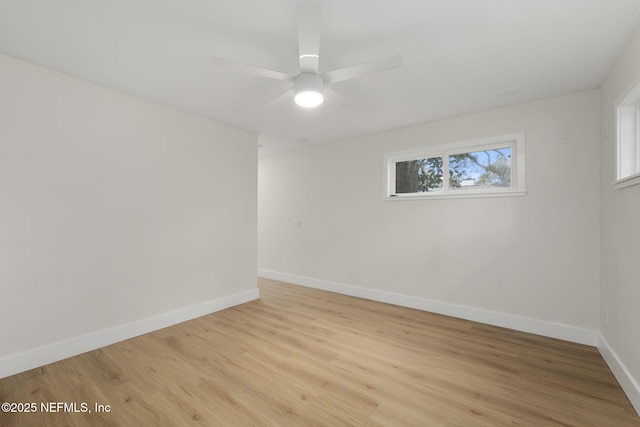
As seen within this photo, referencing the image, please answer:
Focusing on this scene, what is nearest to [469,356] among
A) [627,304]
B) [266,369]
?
[627,304]

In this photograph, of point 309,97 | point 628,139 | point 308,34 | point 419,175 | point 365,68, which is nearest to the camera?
point 308,34

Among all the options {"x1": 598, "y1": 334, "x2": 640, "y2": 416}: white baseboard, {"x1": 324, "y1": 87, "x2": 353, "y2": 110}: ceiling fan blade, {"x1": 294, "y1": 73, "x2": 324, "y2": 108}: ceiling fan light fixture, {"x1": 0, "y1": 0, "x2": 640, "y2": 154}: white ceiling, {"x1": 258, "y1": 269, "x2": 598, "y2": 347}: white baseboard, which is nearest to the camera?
{"x1": 0, "y1": 0, "x2": 640, "y2": 154}: white ceiling

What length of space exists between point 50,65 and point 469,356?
4.27m

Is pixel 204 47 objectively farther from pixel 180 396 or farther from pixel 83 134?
pixel 180 396

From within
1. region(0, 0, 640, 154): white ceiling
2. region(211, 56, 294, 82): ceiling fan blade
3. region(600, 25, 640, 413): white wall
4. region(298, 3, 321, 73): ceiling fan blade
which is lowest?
region(600, 25, 640, 413): white wall

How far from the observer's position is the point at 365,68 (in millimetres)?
1739

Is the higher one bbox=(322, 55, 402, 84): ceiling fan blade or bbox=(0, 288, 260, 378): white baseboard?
bbox=(322, 55, 402, 84): ceiling fan blade

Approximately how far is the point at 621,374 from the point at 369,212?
281 centimetres

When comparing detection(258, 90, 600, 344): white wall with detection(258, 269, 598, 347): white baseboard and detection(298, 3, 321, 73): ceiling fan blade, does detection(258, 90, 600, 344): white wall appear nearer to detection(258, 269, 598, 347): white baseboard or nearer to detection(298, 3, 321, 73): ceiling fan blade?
detection(258, 269, 598, 347): white baseboard

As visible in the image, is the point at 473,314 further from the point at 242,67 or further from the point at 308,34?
the point at 242,67

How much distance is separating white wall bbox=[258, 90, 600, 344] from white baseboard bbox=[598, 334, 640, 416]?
11.9 inches

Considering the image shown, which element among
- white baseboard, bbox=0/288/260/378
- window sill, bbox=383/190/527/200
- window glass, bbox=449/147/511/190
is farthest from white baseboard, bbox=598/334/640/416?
white baseboard, bbox=0/288/260/378

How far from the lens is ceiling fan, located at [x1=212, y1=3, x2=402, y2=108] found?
147 cm

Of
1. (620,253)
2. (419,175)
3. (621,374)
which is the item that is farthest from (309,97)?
(621,374)
